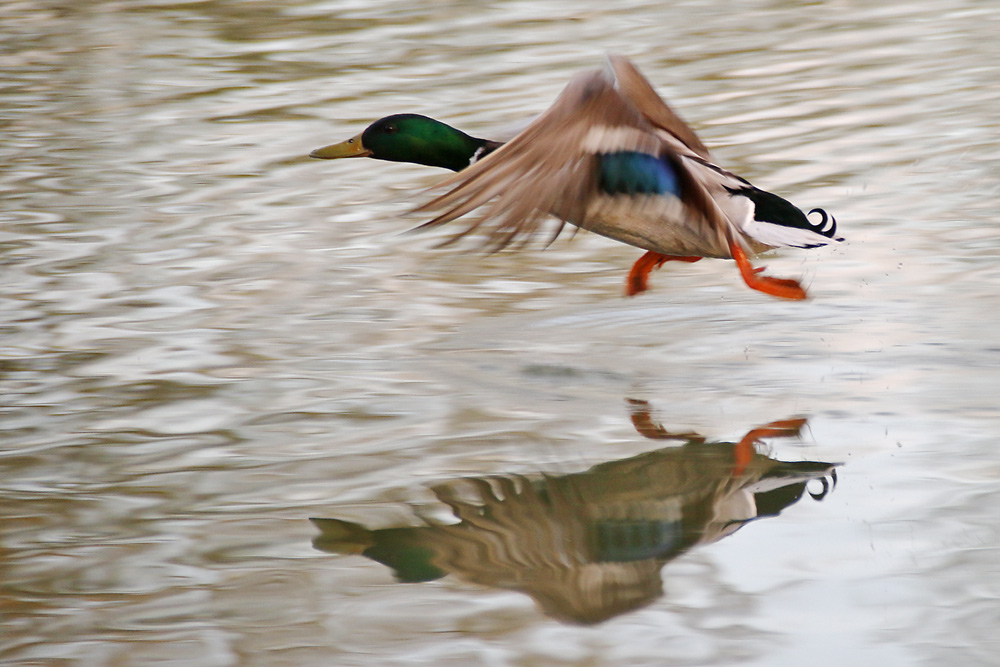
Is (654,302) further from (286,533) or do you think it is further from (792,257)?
(286,533)

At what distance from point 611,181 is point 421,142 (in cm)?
100

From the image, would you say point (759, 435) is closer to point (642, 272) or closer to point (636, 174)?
point (636, 174)

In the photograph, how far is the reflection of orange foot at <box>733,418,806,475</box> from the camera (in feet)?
10.6

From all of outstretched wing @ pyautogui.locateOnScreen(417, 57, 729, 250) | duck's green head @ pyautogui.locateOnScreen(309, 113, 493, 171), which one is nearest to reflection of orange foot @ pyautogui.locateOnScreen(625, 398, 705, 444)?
outstretched wing @ pyautogui.locateOnScreen(417, 57, 729, 250)

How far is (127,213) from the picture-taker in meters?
5.80

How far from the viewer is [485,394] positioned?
12.5 feet

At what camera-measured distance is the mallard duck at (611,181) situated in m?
3.46

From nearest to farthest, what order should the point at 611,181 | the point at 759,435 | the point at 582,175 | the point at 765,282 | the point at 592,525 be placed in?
the point at 592,525 → the point at 759,435 → the point at 582,175 → the point at 611,181 → the point at 765,282

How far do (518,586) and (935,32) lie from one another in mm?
6205

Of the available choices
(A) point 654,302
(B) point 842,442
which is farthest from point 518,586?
(A) point 654,302

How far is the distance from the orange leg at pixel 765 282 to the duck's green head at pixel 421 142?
3.15ft

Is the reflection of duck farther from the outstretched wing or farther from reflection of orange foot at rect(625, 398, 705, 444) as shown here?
the outstretched wing

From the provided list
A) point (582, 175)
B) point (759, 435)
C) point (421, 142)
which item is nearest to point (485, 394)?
point (582, 175)

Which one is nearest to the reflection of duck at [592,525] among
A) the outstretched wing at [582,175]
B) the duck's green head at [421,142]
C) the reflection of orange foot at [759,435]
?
the reflection of orange foot at [759,435]
